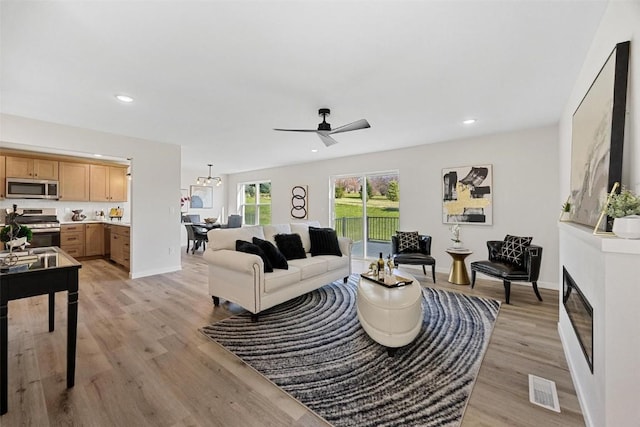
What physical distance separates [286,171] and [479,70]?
221 inches

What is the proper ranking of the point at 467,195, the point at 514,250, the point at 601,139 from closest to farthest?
the point at 601,139
the point at 514,250
the point at 467,195

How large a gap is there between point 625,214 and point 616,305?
16.0 inches

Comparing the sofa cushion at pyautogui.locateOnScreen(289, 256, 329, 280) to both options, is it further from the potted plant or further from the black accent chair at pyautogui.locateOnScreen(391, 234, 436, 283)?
the potted plant

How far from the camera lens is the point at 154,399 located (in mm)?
1661

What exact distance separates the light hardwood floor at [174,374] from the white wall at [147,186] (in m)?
1.55

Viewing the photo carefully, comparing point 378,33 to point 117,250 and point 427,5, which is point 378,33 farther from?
point 117,250

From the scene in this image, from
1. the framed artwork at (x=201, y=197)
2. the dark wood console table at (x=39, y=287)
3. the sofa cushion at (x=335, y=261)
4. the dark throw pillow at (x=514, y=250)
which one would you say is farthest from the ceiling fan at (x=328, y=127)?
the framed artwork at (x=201, y=197)

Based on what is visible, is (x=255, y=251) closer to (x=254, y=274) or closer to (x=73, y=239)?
(x=254, y=274)

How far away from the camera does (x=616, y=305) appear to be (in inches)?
45.7

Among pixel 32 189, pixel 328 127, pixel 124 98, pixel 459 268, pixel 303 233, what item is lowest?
pixel 459 268

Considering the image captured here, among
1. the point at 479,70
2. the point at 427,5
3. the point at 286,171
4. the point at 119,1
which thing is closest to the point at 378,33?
the point at 427,5

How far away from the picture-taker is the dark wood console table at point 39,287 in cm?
150

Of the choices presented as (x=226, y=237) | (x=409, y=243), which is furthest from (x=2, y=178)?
(x=409, y=243)

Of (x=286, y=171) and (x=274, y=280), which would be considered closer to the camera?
(x=274, y=280)
